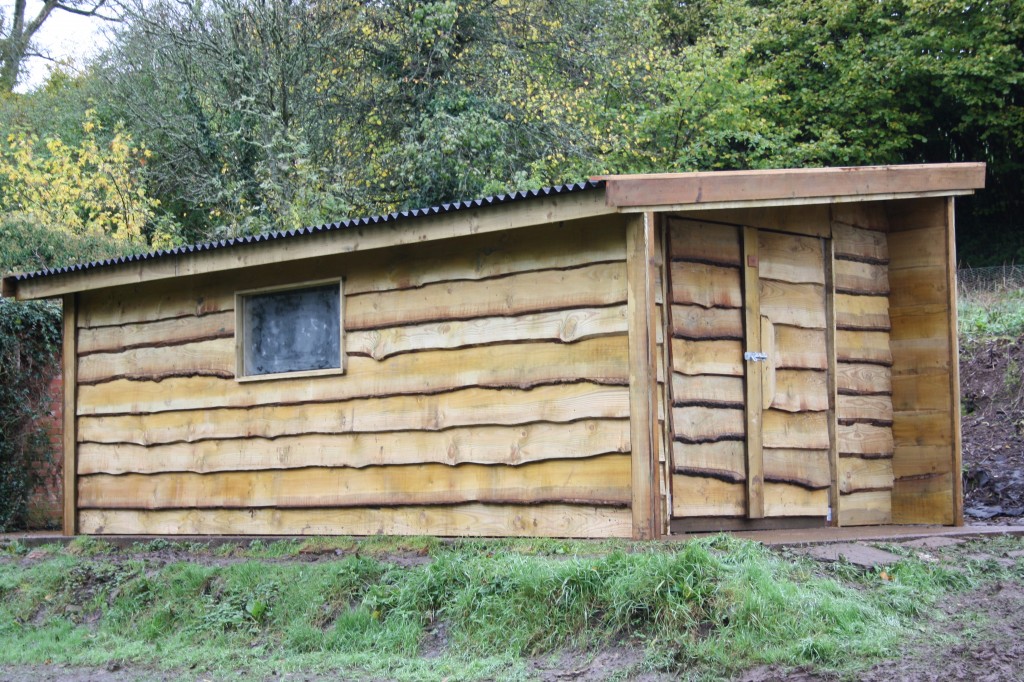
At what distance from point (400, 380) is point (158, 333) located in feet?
9.63

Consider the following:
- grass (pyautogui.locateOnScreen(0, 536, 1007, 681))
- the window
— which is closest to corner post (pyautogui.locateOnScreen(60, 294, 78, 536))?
grass (pyautogui.locateOnScreen(0, 536, 1007, 681))

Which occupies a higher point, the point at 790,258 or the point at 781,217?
the point at 781,217

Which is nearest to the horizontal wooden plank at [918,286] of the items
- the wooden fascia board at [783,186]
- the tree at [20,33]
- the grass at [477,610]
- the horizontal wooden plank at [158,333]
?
the wooden fascia board at [783,186]

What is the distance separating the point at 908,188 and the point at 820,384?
167 centimetres

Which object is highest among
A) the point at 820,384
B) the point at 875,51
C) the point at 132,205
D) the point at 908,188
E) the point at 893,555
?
the point at 875,51

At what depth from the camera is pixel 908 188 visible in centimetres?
866

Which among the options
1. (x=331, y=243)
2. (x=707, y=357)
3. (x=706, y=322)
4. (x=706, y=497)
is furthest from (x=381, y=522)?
(x=706, y=322)

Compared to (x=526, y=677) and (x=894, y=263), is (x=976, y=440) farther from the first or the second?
(x=526, y=677)

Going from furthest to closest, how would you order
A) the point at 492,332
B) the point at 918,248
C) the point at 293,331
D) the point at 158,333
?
the point at 158,333 → the point at 293,331 → the point at 918,248 → the point at 492,332

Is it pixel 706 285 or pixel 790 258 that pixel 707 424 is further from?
pixel 790 258

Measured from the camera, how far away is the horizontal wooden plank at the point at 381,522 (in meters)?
7.88

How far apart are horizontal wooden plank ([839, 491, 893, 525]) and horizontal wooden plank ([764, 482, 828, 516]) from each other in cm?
22

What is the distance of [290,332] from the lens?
9680 mm

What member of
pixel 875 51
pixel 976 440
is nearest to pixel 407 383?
pixel 976 440
